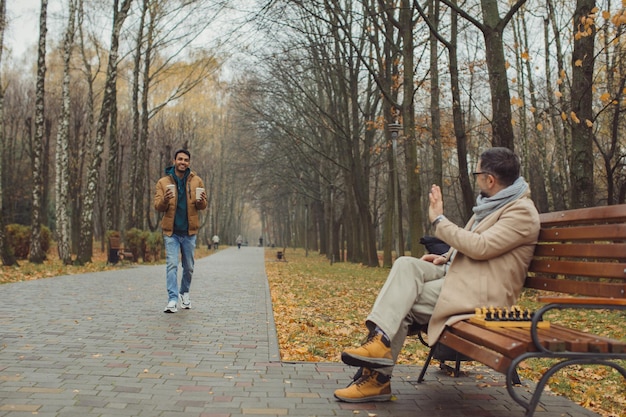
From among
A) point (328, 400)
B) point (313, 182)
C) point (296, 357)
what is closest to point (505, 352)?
point (328, 400)

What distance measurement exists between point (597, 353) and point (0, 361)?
4356 millimetres

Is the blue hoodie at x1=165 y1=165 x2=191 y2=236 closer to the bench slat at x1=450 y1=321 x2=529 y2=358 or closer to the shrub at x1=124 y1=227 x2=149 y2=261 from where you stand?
the bench slat at x1=450 y1=321 x2=529 y2=358

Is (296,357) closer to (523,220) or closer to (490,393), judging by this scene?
(490,393)

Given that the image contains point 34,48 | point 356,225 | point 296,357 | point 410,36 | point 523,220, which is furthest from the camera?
point 34,48

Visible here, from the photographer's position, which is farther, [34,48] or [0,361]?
[34,48]

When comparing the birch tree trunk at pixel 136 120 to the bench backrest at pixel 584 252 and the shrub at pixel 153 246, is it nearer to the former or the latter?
the shrub at pixel 153 246

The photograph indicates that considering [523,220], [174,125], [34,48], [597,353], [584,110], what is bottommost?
[597,353]

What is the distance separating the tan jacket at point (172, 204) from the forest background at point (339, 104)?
4.55m

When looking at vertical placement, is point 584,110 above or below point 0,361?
above

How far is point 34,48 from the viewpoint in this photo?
3772 cm

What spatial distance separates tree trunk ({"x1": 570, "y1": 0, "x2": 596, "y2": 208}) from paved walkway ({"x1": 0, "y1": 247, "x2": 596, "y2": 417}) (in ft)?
21.9

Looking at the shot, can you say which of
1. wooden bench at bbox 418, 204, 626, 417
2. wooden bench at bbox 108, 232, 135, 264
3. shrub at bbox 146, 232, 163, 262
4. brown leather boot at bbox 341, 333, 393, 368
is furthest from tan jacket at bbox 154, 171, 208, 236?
shrub at bbox 146, 232, 163, 262

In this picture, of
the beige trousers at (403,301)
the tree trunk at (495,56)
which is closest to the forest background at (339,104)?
the tree trunk at (495,56)

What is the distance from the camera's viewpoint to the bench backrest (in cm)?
320
